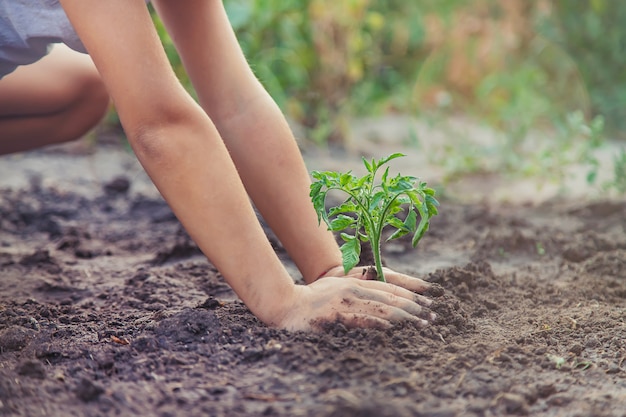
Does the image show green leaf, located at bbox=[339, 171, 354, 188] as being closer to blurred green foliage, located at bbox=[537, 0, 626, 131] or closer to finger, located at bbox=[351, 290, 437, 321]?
finger, located at bbox=[351, 290, 437, 321]

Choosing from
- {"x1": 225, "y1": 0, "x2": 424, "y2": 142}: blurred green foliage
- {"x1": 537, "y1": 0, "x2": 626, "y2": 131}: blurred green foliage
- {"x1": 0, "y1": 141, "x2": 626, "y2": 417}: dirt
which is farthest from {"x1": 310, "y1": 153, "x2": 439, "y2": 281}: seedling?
{"x1": 537, "y1": 0, "x2": 626, "y2": 131}: blurred green foliage

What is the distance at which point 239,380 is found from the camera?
1.76m

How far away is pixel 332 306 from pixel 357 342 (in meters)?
0.11

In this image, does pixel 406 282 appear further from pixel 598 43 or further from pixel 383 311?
pixel 598 43

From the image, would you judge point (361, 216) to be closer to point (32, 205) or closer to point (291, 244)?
point (291, 244)

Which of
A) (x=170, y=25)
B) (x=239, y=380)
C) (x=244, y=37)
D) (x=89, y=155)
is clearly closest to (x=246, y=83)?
(x=170, y=25)

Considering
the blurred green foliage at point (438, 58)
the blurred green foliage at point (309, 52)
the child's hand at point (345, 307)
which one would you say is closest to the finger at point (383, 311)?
the child's hand at point (345, 307)

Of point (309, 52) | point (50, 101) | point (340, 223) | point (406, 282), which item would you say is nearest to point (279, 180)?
point (340, 223)

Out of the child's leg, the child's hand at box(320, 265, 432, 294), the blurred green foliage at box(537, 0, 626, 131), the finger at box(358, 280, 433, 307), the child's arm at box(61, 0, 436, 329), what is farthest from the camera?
the blurred green foliage at box(537, 0, 626, 131)

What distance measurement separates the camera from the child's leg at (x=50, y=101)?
112 inches

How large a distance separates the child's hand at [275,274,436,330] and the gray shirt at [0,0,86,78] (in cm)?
96

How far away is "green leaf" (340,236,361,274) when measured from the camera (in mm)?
1935

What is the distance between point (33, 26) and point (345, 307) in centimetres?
116

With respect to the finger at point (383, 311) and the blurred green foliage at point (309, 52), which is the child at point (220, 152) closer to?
the finger at point (383, 311)
